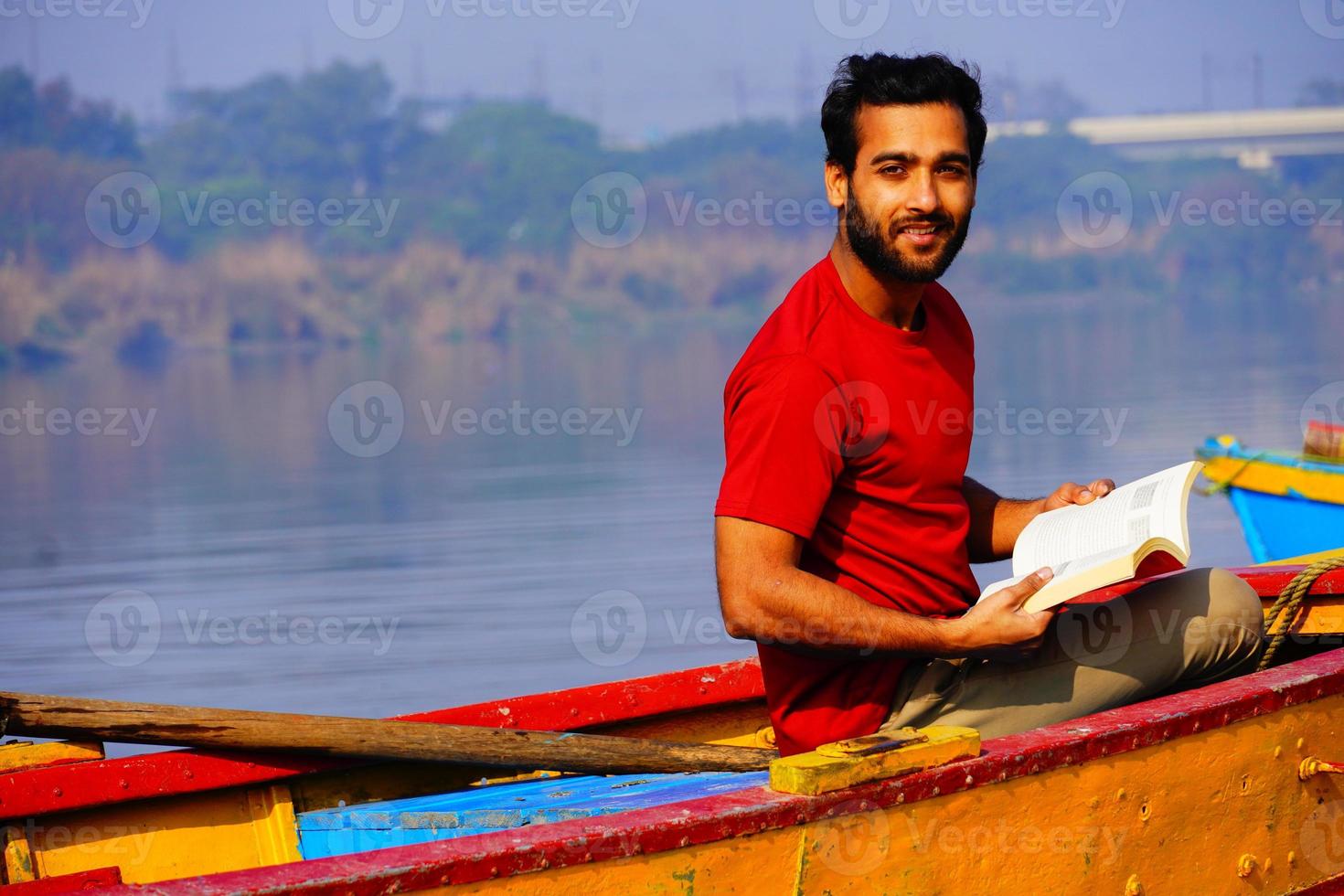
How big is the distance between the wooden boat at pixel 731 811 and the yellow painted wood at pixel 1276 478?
4664mm

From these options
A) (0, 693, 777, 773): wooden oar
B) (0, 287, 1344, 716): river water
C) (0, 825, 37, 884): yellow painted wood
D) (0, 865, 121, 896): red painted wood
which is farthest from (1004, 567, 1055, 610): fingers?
(0, 287, 1344, 716): river water

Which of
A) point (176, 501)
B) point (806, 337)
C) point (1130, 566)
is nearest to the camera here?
point (1130, 566)

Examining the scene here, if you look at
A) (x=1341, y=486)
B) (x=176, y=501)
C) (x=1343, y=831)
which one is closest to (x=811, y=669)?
→ (x=1343, y=831)

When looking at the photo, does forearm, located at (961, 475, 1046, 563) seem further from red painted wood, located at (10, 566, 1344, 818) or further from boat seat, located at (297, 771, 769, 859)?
boat seat, located at (297, 771, 769, 859)

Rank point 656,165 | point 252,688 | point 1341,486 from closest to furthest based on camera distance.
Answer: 1. point 252,688
2. point 1341,486
3. point 656,165

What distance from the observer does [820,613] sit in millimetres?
3025

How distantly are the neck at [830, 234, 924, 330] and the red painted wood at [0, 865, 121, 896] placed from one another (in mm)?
1626

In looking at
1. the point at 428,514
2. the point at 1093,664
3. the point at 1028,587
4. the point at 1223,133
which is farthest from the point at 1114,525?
the point at 1223,133

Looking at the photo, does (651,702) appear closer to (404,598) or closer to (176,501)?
(404,598)

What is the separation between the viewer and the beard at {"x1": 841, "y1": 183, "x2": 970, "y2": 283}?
3.26 metres

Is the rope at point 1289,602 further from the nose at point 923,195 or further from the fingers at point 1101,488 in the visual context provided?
the nose at point 923,195

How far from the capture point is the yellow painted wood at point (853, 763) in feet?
9.36

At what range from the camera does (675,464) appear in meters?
16.5

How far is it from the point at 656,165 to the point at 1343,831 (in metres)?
70.4
